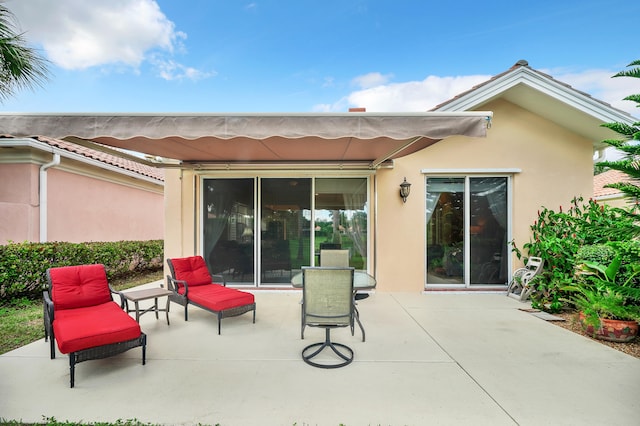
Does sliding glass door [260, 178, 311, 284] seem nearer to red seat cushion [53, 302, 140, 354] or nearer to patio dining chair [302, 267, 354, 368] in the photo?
patio dining chair [302, 267, 354, 368]

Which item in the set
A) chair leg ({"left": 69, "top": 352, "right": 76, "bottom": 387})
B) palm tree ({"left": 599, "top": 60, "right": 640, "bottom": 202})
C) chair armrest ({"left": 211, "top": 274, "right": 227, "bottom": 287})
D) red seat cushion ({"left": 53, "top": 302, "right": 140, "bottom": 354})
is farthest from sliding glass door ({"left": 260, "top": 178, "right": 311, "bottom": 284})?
palm tree ({"left": 599, "top": 60, "right": 640, "bottom": 202})

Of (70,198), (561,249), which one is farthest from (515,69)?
(70,198)

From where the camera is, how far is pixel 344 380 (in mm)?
3441

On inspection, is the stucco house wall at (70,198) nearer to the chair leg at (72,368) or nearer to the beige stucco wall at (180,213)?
the beige stucco wall at (180,213)

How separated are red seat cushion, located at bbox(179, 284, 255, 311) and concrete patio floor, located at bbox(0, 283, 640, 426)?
1.48 feet

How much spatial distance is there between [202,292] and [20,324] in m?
3.45

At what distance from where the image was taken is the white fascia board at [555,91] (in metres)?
6.61

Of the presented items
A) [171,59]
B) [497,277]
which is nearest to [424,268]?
[497,277]

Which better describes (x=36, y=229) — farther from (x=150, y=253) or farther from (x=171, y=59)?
(x=171, y=59)

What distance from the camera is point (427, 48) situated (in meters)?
12.9

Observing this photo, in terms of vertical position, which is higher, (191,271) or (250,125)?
(250,125)

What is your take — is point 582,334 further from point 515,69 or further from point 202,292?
point 202,292

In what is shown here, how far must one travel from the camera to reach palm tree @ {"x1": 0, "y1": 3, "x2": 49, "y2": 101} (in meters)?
4.33

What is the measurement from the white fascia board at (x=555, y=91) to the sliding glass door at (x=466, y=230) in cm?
226
